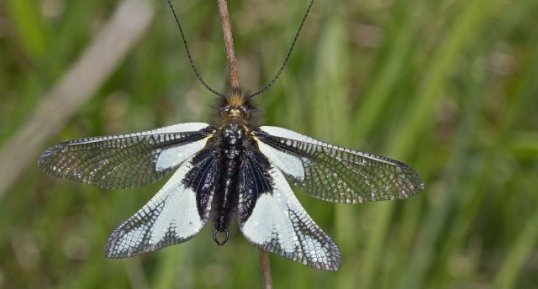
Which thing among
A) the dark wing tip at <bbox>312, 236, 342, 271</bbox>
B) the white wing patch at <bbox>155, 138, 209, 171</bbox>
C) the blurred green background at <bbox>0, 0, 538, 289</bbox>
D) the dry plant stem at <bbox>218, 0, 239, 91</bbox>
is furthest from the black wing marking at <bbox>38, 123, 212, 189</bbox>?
the blurred green background at <bbox>0, 0, 538, 289</bbox>

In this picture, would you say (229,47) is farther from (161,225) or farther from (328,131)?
(328,131)

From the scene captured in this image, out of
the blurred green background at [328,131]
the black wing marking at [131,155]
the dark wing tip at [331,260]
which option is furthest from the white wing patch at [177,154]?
the blurred green background at [328,131]

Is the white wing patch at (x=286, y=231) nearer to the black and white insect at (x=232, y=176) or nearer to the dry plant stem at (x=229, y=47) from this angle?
the black and white insect at (x=232, y=176)

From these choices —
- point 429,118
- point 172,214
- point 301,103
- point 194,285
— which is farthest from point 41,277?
point 172,214

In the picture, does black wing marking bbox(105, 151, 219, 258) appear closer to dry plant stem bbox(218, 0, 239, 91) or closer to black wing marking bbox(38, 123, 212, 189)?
black wing marking bbox(38, 123, 212, 189)

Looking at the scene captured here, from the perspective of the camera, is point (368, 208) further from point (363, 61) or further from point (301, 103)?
point (363, 61)

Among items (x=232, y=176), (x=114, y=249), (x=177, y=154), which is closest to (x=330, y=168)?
(x=232, y=176)

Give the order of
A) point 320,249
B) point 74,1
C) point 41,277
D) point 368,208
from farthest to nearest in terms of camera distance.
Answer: point 41,277 → point 74,1 → point 368,208 → point 320,249
